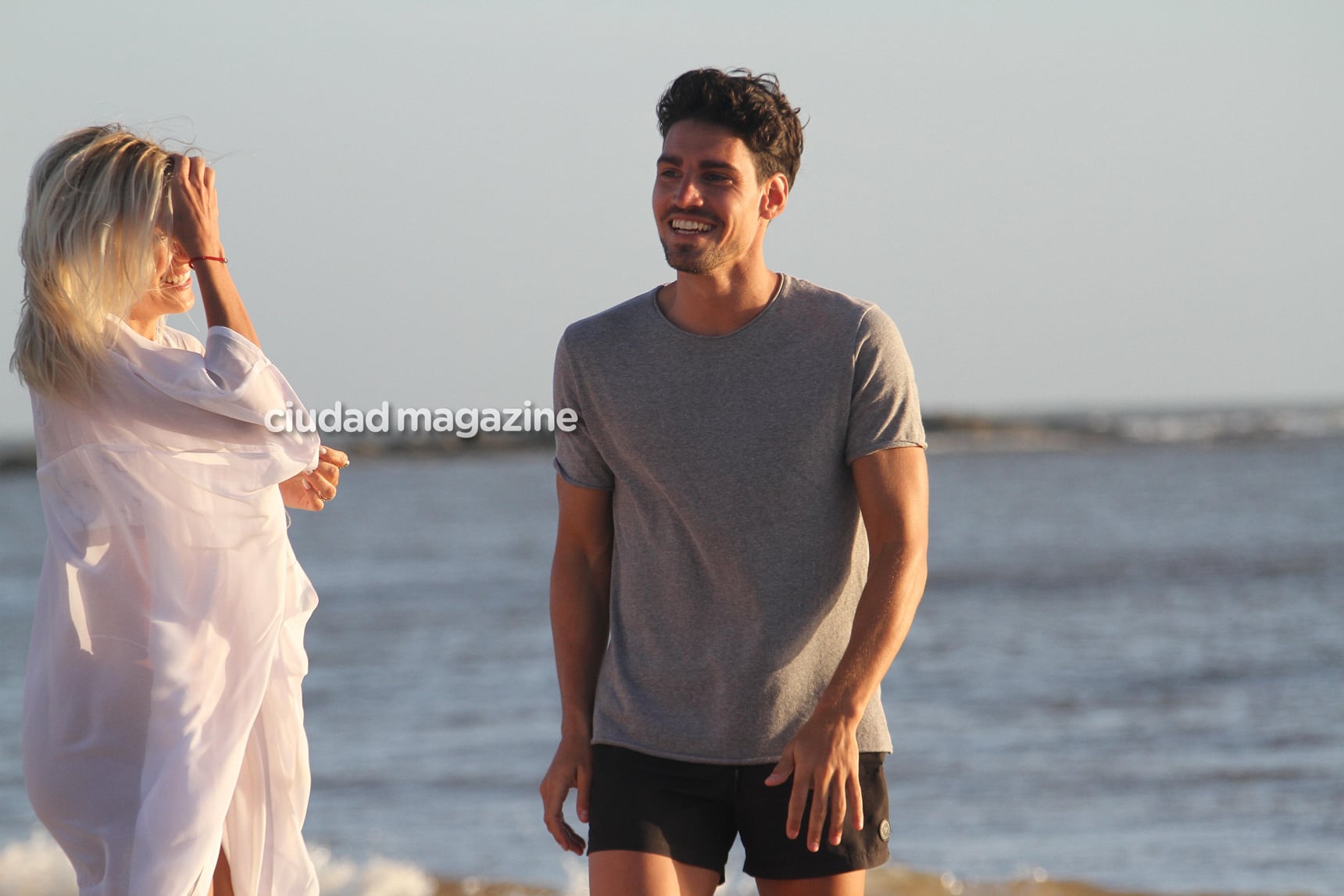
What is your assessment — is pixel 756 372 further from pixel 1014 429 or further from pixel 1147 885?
pixel 1014 429

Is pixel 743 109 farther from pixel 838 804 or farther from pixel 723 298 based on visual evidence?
pixel 838 804

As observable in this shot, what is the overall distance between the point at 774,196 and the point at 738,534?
0.65 meters

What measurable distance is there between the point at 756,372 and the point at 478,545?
67.9 ft

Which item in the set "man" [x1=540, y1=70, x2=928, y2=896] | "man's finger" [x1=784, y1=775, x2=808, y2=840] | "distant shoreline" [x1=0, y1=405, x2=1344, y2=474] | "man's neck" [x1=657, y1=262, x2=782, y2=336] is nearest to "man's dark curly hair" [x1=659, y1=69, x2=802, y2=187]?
→ "man" [x1=540, y1=70, x2=928, y2=896]

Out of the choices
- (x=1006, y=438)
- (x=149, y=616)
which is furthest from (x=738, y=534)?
(x=1006, y=438)

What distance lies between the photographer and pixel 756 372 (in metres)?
2.62

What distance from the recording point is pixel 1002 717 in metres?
8.86

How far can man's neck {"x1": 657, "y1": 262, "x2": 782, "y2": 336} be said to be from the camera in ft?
8.69

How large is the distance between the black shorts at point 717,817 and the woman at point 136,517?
662 millimetres

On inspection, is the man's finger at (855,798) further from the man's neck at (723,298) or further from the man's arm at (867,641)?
the man's neck at (723,298)

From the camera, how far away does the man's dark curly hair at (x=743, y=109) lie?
8.45 feet

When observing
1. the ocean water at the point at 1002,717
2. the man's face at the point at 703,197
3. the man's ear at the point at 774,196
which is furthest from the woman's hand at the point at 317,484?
the ocean water at the point at 1002,717

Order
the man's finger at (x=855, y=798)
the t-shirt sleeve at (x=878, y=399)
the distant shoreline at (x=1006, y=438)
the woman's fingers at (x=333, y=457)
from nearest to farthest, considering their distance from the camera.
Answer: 1. the man's finger at (x=855, y=798)
2. the t-shirt sleeve at (x=878, y=399)
3. the woman's fingers at (x=333, y=457)
4. the distant shoreline at (x=1006, y=438)

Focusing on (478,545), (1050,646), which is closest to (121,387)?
(1050,646)
